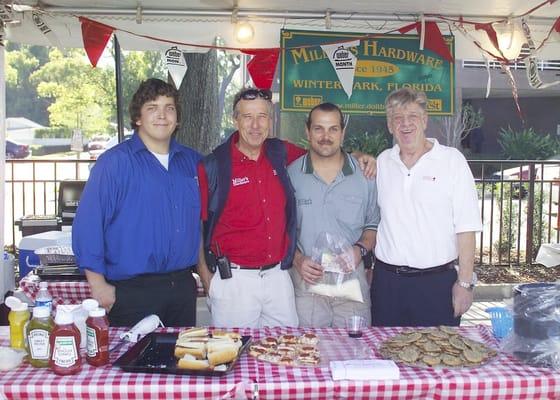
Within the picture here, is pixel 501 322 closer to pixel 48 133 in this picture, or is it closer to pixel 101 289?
pixel 101 289

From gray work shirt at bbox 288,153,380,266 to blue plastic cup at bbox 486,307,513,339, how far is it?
91 cm

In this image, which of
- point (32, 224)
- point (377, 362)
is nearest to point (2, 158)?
point (32, 224)

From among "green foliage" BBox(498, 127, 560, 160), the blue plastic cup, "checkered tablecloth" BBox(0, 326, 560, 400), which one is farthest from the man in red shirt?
"green foliage" BBox(498, 127, 560, 160)

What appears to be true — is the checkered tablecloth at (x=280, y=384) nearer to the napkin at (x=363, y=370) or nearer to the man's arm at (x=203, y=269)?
the napkin at (x=363, y=370)

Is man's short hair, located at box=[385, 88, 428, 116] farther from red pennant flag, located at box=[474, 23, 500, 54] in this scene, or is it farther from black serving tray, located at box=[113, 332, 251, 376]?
red pennant flag, located at box=[474, 23, 500, 54]

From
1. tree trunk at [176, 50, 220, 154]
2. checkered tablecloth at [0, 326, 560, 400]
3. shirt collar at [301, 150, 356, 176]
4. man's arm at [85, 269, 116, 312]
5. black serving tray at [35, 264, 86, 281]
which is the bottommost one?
checkered tablecloth at [0, 326, 560, 400]

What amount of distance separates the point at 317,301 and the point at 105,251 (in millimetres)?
1208

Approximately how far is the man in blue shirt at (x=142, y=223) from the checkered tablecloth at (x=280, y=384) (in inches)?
28.8

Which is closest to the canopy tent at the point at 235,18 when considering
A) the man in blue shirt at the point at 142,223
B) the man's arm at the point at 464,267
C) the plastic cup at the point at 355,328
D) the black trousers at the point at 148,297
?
the man in blue shirt at the point at 142,223

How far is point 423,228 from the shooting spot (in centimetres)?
327

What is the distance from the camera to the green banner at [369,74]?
507cm

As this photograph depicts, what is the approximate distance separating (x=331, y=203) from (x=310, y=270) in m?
0.41

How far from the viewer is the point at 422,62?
202 inches

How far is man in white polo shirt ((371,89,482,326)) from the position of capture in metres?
3.28
